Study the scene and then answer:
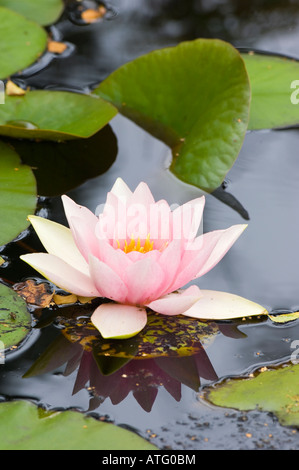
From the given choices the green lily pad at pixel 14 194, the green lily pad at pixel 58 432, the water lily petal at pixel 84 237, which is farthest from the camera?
the green lily pad at pixel 14 194

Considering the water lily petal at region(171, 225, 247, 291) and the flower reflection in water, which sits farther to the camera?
the water lily petal at region(171, 225, 247, 291)

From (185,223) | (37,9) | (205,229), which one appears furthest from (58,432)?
(37,9)

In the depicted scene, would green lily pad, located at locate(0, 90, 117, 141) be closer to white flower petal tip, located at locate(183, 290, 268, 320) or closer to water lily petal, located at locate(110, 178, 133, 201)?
water lily petal, located at locate(110, 178, 133, 201)

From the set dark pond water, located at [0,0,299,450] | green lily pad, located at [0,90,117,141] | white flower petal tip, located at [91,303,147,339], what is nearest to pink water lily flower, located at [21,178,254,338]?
white flower petal tip, located at [91,303,147,339]

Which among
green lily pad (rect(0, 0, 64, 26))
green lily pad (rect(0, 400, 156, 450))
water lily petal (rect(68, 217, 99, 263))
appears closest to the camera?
green lily pad (rect(0, 400, 156, 450))

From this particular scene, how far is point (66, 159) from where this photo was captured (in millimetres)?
1948

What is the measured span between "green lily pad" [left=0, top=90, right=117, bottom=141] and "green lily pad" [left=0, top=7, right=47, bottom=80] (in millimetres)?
268

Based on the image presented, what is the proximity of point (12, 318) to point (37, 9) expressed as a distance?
1719 mm

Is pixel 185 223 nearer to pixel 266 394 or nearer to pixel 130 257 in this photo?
pixel 130 257

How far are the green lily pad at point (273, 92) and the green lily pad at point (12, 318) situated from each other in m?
1.06

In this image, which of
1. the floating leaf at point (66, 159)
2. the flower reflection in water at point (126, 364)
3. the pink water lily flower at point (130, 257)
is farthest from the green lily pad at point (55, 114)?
the flower reflection in water at point (126, 364)

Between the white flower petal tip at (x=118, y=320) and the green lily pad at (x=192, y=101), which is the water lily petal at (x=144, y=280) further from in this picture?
the green lily pad at (x=192, y=101)

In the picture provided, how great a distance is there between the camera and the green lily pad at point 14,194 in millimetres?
1604

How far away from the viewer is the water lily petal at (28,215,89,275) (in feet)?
4.71
